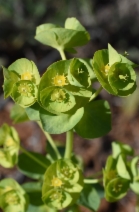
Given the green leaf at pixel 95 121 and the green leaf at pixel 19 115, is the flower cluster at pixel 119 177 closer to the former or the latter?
the green leaf at pixel 95 121

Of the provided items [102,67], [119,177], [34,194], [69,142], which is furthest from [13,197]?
[102,67]

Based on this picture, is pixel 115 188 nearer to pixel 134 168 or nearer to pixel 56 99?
pixel 134 168

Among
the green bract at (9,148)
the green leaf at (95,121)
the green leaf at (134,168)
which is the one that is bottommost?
the green leaf at (134,168)

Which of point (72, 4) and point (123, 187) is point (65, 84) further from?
point (72, 4)

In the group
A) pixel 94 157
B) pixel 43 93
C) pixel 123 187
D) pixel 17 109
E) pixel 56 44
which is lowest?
pixel 94 157

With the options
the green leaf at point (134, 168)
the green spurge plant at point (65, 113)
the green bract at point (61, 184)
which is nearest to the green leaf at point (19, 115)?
the green spurge plant at point (65, 113)

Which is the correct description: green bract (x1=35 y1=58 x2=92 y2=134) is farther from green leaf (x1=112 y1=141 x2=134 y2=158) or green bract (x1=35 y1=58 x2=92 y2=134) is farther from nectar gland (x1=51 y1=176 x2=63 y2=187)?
green leaf (x1=112 y1=141 x2=134 y2=158)

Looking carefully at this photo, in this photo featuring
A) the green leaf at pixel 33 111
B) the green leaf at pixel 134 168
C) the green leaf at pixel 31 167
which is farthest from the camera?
the green leaf at pixel 31 167

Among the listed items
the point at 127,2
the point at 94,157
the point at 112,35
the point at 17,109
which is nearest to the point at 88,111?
the point at 17,109
